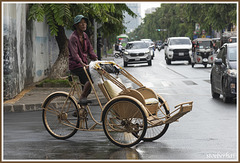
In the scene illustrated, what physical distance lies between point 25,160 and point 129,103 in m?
1.77

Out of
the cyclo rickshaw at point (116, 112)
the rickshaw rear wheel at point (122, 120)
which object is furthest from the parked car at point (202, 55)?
the rickshaw rear wheel at point (122, 120)

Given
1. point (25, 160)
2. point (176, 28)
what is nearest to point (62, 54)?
point (25, 160)

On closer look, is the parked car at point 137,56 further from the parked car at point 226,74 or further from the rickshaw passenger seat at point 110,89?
the rickshaw passenger seat at point 110,89

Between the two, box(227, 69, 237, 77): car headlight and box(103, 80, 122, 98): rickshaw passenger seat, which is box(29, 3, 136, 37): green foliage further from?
box(103, 80, 122, 98): rickshaw passenger seat

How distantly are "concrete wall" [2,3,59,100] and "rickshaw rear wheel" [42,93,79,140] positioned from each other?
5770mm

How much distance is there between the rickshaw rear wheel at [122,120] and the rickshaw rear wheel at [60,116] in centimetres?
83

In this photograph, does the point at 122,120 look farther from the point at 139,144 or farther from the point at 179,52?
the point at 179,52

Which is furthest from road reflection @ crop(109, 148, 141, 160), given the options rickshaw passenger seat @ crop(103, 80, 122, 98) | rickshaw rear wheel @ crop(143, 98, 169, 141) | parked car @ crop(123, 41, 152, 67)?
parked car @ crop(123, 41, 152, 67)

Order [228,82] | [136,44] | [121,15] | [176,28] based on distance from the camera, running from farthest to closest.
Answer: [176,28] < [136,44] < [121,15] < [228,82]

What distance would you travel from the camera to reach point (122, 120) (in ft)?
25.7

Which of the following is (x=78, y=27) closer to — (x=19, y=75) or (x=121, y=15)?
(x=19, y=75)

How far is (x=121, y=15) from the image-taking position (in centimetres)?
2400

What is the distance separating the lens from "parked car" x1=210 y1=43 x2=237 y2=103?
13.8 m

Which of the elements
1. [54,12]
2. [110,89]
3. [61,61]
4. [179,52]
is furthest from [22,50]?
[179,52]
